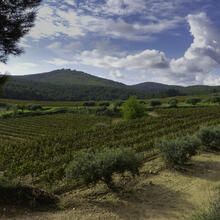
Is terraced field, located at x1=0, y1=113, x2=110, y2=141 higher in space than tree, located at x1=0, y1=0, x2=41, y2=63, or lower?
lower

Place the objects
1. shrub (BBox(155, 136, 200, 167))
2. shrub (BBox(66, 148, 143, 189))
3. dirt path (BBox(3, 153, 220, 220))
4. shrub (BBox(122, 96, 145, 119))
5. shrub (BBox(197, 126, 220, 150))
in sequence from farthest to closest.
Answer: shrub (BBox(122, 96, 145, 119)) < shrub (BBox(197, 126, 220, 150)) < shrub (BBox(155, 136, 200, 167)) < shrub (BBox(66, 148, 143, 189)) < dirt path (BBox(3, 153, 220, 220))

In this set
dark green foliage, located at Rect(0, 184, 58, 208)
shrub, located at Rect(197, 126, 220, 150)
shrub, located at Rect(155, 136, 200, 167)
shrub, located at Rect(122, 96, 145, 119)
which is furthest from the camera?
shrub, located at Rect(122, 96, 145, 119)

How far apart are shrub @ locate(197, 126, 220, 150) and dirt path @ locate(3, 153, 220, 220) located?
3.97 m

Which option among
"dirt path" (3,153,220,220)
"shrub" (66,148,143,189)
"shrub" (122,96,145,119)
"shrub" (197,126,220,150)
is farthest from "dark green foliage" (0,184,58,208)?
"shrub" (122,96,145,119)

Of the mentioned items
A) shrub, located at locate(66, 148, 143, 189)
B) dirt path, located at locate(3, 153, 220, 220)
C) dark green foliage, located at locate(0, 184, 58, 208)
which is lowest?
dirt path, located at locate(3, 153, 220, 220)

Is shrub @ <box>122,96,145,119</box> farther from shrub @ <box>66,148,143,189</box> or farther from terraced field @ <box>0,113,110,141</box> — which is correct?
shrub @ <box>66,148,143,189</box>

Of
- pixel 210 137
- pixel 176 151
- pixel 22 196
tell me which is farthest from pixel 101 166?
pixel 210 137

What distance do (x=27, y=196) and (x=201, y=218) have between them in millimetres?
5775

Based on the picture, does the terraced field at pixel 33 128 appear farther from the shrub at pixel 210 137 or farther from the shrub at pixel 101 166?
the shrub at pixel 210 137

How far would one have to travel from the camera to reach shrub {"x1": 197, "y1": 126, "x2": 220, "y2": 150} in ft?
43.2

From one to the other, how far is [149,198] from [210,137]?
9.24 m

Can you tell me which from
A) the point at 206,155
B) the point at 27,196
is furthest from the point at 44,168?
the point at 206,155

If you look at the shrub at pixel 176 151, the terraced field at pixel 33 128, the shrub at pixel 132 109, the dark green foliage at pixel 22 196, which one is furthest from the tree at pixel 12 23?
the shrub at pixel 132 109

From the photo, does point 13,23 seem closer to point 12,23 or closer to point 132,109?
point 12,23
